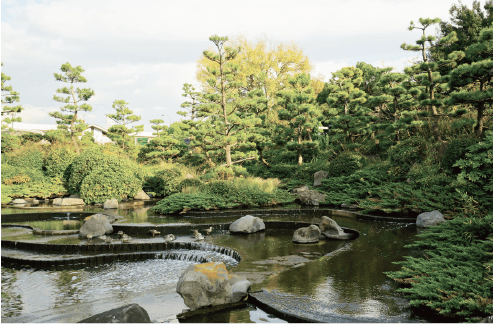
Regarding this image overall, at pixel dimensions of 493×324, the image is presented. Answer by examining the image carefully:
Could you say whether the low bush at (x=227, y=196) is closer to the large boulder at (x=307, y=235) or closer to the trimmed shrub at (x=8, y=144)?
the large boulder at (x=307, y=235)

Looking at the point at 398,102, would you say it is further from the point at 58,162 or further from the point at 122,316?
the point at 58,162

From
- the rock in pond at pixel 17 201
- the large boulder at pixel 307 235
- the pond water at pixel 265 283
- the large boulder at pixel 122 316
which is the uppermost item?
the rock in pond at pixel 17 201

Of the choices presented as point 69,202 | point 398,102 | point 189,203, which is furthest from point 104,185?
point 398,102

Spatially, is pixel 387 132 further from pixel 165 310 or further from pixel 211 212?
pixel 165 310

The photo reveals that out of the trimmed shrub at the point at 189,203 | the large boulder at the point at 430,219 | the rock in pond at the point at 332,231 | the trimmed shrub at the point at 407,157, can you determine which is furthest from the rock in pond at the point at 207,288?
the trimmed shrub at the point at 407,157

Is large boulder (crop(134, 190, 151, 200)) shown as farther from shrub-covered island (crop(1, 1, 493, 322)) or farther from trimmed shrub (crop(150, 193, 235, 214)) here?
trimmed shrub (crop(150, 193, 235, 214))

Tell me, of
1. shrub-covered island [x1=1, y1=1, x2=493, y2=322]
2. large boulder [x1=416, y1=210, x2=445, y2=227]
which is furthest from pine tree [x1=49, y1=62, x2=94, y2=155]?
large boulder [x1=416, y1=210, x2=445, y2=227]

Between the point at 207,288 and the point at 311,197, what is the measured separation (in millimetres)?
9020

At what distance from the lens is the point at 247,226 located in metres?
9.52

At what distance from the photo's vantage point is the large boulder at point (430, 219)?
868 cm

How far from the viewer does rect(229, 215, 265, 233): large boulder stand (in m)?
9.49

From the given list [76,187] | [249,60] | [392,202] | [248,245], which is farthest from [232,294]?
[249,60]

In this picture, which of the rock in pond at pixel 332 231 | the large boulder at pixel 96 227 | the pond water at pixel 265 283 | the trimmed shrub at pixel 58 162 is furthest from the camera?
the trimmed shrub at pixel 58 162

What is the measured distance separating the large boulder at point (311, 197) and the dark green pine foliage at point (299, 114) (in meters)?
4.28
